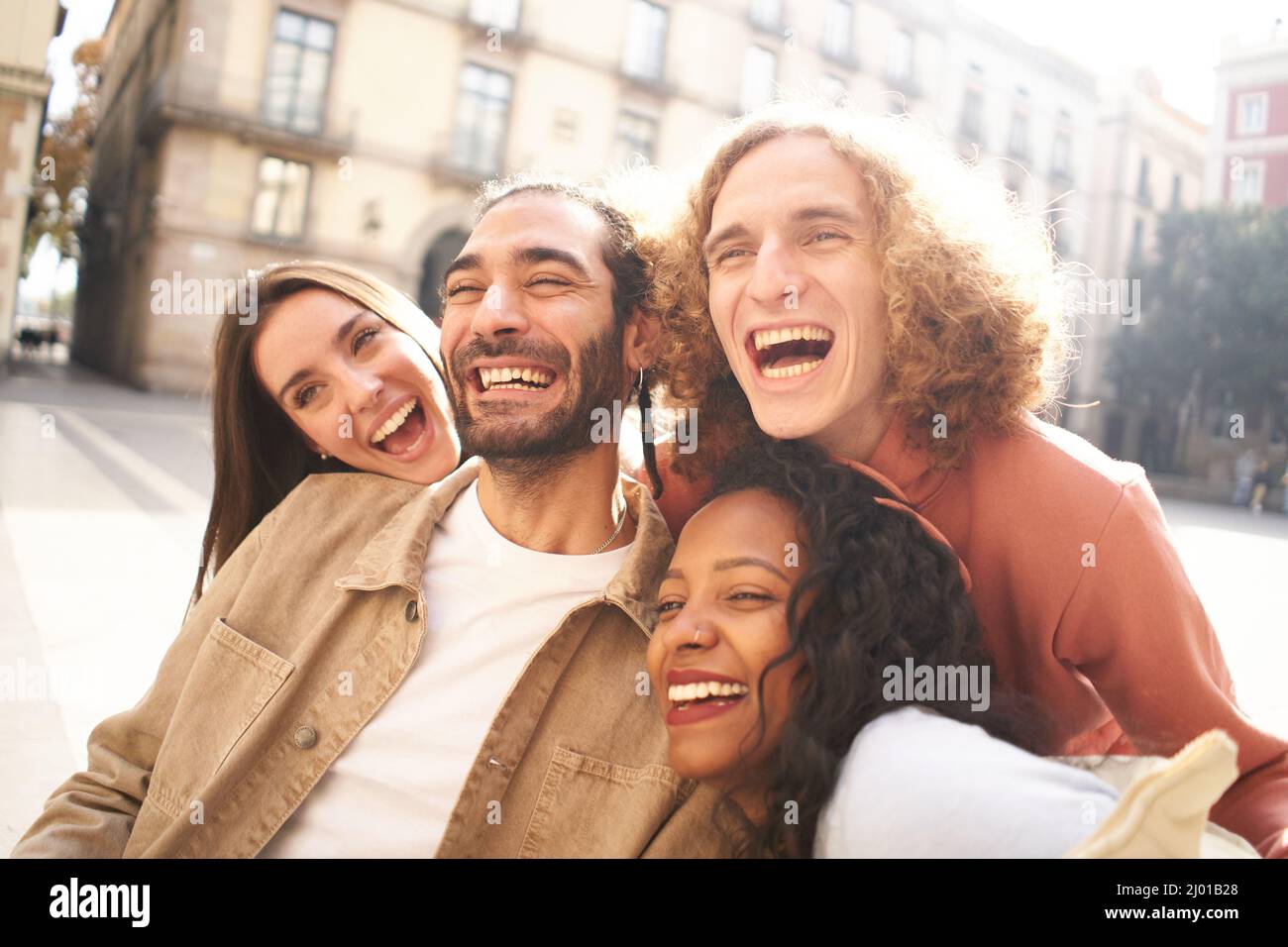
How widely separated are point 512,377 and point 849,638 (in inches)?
39.9

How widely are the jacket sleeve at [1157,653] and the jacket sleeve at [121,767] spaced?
183 centimetres

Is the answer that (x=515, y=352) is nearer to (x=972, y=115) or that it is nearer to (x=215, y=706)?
(x=215, y=706)

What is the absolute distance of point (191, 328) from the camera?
20094 mm

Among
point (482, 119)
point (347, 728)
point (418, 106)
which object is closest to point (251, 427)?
point (347, 728)

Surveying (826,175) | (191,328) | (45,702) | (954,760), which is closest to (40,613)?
(45,702)

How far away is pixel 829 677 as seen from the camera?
5.28 ft

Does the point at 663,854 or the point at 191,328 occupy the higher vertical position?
the point at 191,328

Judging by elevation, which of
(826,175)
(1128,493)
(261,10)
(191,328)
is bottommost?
(1128,493)

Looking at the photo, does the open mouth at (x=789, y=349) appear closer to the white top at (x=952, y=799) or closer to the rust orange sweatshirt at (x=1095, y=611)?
the rust orange sweatshirt at (x=1095, y=611)

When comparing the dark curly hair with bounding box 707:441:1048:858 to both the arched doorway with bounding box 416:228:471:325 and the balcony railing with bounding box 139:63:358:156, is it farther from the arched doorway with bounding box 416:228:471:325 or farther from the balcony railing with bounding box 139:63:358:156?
the arched doorway with bounding box 416:228:471:325

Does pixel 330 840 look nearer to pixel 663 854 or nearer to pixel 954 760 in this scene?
pixel 663 854

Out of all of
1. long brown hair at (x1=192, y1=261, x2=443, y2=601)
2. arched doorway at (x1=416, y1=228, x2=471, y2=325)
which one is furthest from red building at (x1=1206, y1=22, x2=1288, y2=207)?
long brown hair at (x1=192, y1=261, x2=443, y2=601)

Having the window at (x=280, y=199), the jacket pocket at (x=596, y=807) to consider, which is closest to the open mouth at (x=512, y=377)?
the jacket pocket at (x=596, y=807)
